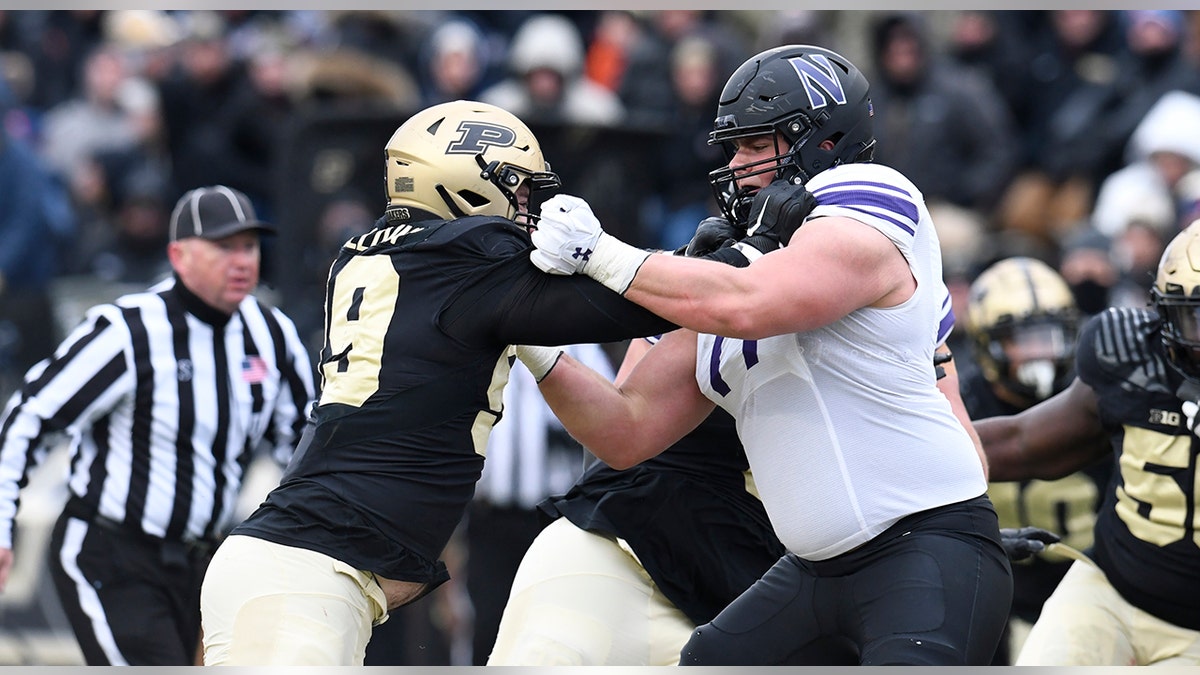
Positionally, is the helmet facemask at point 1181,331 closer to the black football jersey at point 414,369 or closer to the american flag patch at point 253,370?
the black football jersey at point 414,369

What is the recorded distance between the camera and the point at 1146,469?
493 cm

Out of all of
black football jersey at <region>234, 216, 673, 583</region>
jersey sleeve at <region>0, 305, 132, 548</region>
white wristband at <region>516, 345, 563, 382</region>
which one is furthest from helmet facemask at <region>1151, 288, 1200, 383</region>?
jersey sleeve at <region>0, 305, 132, 548</region>

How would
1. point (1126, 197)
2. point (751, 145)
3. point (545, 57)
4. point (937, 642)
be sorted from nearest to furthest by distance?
point (937, 642)
point (751, 145)
point (1126, 197)
point (545, 57)

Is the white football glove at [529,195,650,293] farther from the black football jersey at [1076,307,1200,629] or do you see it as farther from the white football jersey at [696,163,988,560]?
the black football jersey at [1076,307,1200,629]

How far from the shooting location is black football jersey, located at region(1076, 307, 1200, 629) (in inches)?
192

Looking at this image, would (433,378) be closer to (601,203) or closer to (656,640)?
(656,640)

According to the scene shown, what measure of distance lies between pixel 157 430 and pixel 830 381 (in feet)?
9.60

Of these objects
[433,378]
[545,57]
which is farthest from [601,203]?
[433,378]

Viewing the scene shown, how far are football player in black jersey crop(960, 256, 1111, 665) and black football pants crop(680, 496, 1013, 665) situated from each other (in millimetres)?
2097

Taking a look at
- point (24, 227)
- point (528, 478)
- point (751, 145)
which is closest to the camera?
point (751, 145)

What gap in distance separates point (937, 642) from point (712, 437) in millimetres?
1193

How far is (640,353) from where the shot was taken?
4.86 m

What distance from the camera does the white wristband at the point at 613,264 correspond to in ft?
12.9

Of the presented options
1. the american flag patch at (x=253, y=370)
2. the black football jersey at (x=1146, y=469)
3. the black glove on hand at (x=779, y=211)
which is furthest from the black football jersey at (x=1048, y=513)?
the american flag patch at (x=253, y=370)
